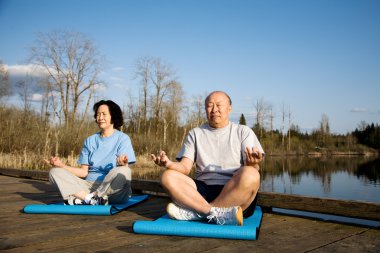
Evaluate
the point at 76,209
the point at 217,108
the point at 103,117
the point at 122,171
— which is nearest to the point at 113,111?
the point at 103,117

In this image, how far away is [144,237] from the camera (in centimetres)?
242

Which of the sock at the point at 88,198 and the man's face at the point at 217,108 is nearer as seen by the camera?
the man's face at the point at 217,108

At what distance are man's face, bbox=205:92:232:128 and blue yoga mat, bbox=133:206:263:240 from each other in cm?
91

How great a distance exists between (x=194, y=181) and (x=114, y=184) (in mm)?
957

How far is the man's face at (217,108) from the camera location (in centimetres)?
300

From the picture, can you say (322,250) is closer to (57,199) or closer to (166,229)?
(166,229)

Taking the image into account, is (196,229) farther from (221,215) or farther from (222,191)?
(222,191)

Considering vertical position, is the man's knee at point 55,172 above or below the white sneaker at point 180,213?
above

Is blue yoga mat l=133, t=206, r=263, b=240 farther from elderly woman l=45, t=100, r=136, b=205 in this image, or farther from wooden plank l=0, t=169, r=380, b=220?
elderly woman l=45, t=100, r=136, b=205

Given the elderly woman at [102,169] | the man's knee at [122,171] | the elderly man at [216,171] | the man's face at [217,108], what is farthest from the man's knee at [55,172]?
the man's face at [217,108]

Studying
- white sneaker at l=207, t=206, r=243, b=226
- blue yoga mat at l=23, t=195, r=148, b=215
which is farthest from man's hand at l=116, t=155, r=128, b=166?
white sneaker at l=207, t=206, r=243, b=226

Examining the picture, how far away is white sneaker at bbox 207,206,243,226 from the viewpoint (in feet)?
8.10

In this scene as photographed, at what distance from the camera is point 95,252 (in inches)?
80.4

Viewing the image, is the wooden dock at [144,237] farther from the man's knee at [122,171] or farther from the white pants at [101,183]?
the man's knee at [122,171]
